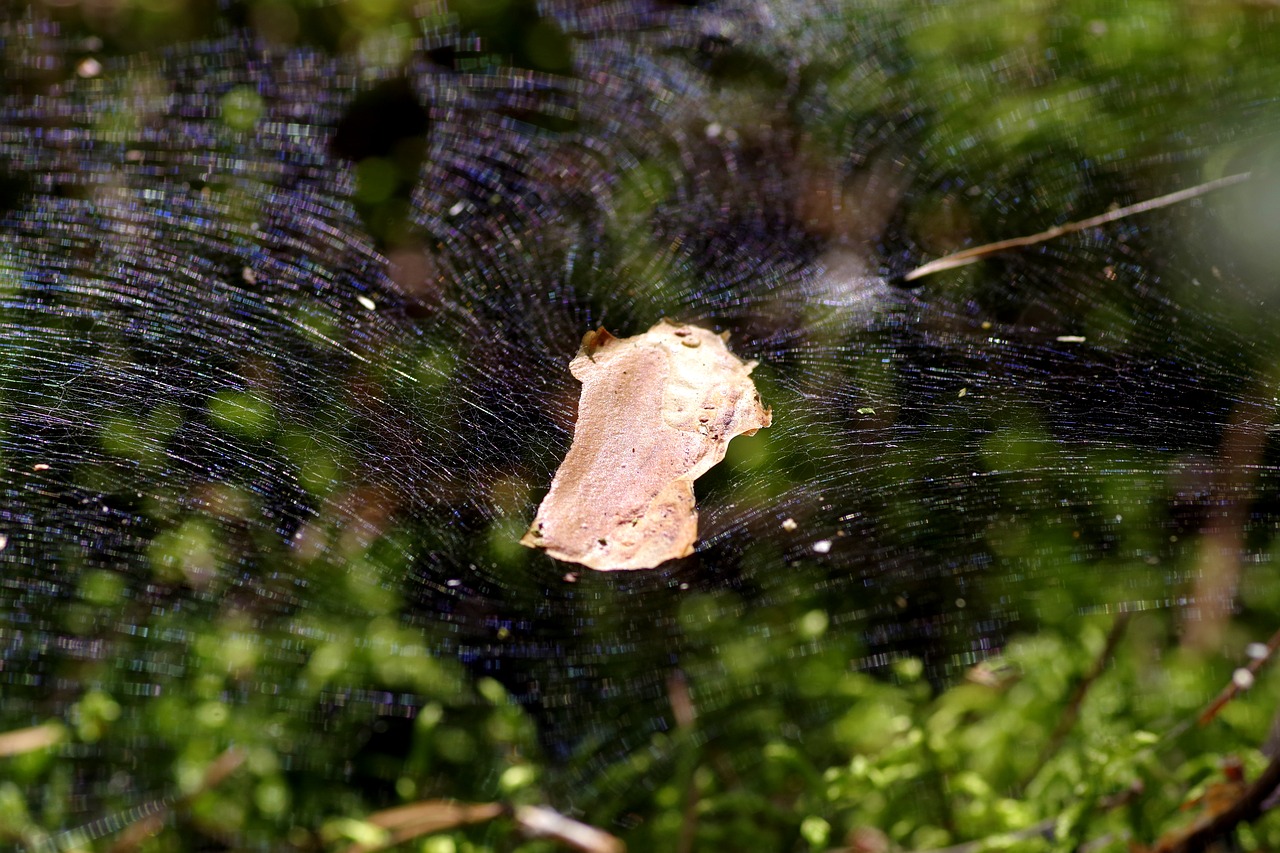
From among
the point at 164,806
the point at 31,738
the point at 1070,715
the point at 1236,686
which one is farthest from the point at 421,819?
the point at 1236,686

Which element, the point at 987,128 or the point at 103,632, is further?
the point at 987,128

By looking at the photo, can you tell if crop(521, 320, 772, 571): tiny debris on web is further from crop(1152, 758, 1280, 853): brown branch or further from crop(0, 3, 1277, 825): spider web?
crop(1152, 758, 1280, 853): brown branch

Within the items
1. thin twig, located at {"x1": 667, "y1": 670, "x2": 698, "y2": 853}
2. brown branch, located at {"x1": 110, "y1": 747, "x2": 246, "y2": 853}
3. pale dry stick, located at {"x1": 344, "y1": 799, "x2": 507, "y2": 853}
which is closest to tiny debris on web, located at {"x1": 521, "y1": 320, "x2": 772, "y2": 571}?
thin twig, located at {"x1": 667, "y1": 670, "x2": 698, "y2": 853}

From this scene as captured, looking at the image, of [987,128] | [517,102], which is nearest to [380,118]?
[517,102]

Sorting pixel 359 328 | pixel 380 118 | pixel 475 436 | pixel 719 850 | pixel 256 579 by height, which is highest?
pixel 380 118

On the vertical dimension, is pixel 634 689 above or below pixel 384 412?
below

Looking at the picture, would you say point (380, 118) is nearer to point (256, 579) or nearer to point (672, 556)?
point (256, 579)

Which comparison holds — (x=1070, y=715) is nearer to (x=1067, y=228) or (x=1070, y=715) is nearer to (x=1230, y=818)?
(x=1230, y=818)
